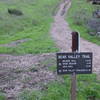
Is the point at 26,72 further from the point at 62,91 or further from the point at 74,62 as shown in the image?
the point at 74,62

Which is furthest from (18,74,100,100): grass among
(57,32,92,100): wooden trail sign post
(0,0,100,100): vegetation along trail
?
(57,32,92,100): wooden trail sign post

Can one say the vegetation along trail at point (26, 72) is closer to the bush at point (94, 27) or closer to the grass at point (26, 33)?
the grass at point (26, 33)

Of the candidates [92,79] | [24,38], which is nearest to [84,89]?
[92,79]

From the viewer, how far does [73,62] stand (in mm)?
7820

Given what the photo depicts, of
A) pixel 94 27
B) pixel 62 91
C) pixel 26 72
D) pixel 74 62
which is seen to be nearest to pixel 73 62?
pixel 74 62

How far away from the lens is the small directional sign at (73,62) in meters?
7.76

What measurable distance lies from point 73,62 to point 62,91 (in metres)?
2.97

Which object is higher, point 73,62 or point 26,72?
point 73,62

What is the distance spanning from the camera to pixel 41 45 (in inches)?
781

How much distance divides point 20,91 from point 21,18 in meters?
25.4

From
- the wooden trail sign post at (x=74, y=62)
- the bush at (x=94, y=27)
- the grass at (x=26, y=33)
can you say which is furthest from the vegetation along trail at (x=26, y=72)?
the bush at (x=94, y=27)

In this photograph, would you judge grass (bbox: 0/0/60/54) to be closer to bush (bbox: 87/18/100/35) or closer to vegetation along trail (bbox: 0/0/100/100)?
vegetation along trail (bbox: 0/0/100/100)

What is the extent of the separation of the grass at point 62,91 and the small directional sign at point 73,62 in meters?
2.45

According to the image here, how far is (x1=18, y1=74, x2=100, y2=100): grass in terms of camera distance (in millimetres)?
10055
